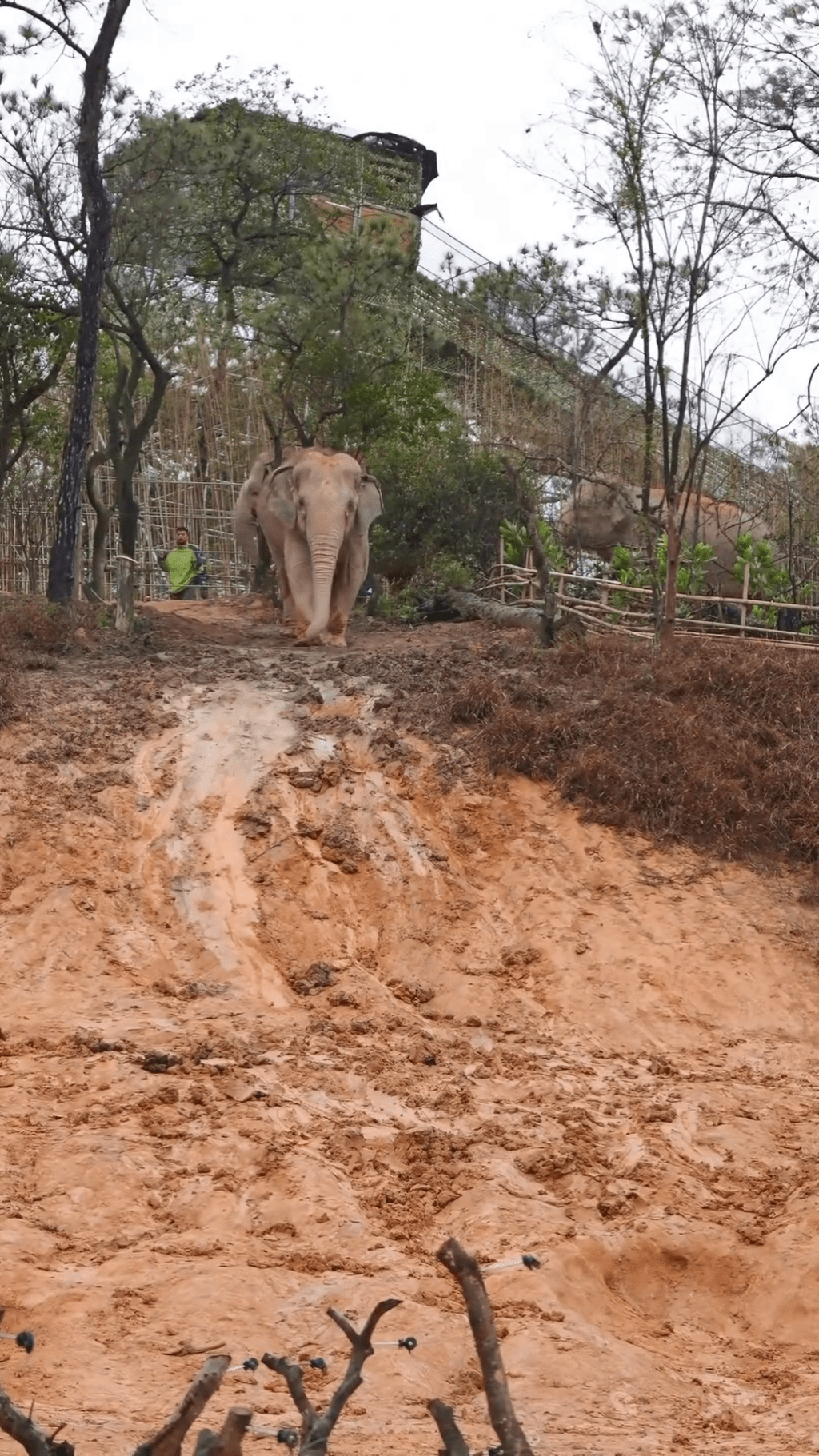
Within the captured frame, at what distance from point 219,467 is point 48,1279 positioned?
17675 millimetres

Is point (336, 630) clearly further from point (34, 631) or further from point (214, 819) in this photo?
point (214, 819)

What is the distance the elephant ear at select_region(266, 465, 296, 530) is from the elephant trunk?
0.57m

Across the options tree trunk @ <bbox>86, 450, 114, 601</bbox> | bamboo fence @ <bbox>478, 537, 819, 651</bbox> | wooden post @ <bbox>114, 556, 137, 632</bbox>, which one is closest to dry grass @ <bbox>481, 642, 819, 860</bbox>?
bamboo fence @ <bbox>478, 537, 819, 651</bbox>

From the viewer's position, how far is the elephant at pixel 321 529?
13.5 meters

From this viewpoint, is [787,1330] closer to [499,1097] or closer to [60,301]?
[499,1097]

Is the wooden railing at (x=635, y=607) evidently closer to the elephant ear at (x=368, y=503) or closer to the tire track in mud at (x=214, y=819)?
the elephant ear at (x=368, y=503)

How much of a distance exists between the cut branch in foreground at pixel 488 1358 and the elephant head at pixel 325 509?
1070 cm

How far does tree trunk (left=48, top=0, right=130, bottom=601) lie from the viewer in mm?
14000

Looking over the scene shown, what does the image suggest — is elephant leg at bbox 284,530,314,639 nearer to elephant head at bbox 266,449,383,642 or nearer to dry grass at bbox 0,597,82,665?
elephant head at bbox 266,449,383,642

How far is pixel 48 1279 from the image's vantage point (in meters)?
5.73

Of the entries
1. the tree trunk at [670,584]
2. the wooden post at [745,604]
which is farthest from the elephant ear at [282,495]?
the wooden post at [745,604]

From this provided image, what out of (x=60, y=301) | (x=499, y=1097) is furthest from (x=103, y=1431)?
(x=60, y=301)

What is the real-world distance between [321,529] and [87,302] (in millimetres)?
2942

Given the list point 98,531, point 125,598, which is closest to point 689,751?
point 125,598
